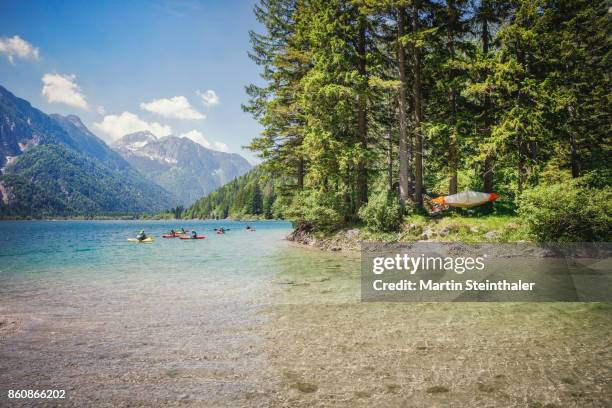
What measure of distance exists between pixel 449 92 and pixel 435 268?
1431 cm

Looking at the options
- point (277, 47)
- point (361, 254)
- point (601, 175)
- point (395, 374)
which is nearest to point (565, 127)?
point (601, 175)

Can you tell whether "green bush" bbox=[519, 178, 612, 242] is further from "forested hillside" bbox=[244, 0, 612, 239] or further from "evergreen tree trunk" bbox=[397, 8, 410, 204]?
"evergreen tree trunk" bbox=[397, 8, 410, 204]

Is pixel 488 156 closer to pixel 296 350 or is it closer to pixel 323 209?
pixel 323 209

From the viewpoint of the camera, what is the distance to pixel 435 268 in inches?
616

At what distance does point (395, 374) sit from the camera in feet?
15.9

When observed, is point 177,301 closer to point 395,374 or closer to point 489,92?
point 395,374

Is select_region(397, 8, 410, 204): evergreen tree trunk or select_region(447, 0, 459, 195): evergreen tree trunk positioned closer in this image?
select_region(447, 0, 459, 195): evergreen tree trunk

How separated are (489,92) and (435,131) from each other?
429cm

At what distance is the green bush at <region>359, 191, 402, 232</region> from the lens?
21500mm

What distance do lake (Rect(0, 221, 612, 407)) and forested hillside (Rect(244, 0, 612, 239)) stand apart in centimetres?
1418

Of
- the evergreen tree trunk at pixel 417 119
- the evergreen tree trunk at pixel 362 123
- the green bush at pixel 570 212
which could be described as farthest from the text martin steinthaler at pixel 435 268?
the evergreen tree trunk at pixel 362 123

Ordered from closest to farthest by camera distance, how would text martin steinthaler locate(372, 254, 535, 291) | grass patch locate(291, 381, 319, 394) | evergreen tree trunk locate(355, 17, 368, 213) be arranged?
grass patch locate(291, 381, 319, 394) → text martin steinthaler locate(372, 254, 535, 291) → evergreen tree trunk locate(355, 17, 368, 213)

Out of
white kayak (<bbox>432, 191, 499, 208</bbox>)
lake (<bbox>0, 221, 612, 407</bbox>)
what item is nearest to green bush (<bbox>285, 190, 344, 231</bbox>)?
white kayak (<bbox>432, 191, 499, 208</bbox>)

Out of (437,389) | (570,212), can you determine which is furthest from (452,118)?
(437,389)
